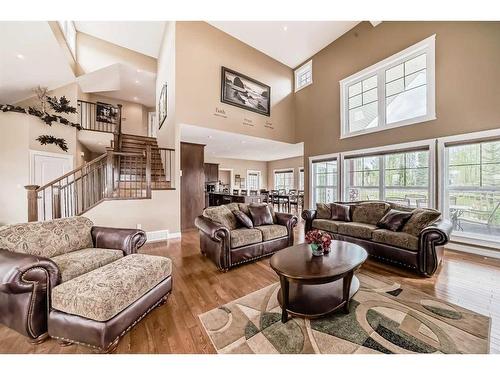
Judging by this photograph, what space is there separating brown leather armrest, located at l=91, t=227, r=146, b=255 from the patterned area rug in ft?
3.73

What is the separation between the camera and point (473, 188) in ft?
11.7

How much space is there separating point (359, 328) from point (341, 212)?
2913 millimetres

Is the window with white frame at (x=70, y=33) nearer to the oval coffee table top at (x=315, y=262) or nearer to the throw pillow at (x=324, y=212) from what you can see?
the oval coffee table top at (x=315, y=262)

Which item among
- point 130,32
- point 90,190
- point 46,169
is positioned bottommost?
point 90,190

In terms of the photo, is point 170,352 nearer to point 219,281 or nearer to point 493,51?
→ point 219,281

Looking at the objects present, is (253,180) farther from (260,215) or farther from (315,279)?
(315,279)

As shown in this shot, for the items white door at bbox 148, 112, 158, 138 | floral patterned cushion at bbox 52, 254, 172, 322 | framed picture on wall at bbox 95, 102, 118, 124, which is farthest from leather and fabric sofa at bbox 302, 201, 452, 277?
white door at bbox 148, 112, 158, 138

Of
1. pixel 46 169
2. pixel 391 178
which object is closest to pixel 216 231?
pixel 391 178

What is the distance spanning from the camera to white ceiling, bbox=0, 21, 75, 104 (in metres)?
3.69

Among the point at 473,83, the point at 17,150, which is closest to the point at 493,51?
the point at 473,83

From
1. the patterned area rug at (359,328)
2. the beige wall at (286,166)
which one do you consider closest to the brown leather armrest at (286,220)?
the patterned area rug at (359,328)
